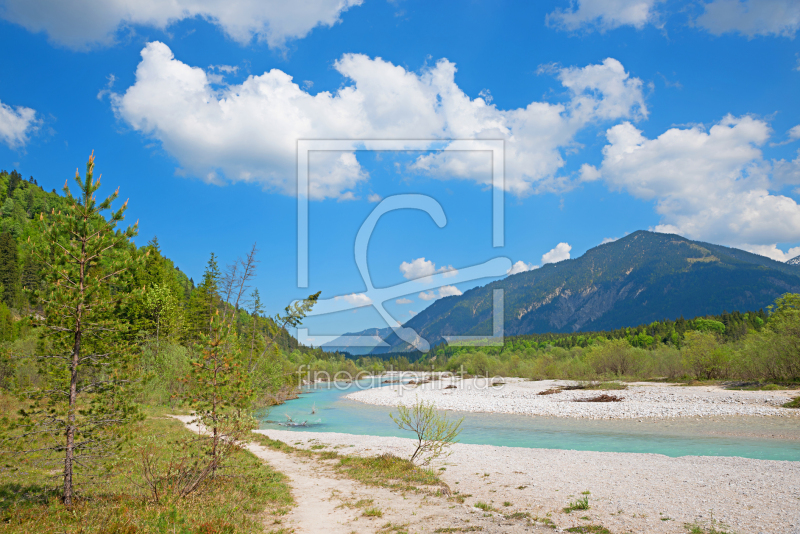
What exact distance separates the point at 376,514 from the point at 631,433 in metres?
26.2

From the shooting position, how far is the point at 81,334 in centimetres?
1023

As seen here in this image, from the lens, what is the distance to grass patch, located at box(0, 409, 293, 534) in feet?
26.1

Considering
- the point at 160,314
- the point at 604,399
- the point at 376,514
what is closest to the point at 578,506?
the point at 376,514

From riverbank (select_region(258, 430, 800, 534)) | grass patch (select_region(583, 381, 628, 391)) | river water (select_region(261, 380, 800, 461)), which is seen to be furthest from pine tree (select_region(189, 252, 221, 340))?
grass patch (select_region(583, 381, 628, 391))

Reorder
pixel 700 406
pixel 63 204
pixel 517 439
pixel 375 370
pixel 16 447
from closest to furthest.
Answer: pixel 16 447
pixel 63 204
pixel 517 439
pixel 700 406
pixel 375 370

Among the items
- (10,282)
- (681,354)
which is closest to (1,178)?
(10,282)

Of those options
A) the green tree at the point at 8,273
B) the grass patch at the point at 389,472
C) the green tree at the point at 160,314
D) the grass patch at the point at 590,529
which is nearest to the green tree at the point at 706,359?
the grass patch at the point at 389,472

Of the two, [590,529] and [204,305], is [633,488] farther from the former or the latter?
[204,305]

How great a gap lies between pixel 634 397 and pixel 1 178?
674ft

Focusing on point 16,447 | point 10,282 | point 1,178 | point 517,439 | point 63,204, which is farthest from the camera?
point 1,178

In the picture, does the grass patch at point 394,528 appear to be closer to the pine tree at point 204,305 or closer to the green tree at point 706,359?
the pine tree at point 204,305

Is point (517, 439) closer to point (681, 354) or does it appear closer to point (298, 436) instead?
point (298, 436)

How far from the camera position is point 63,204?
33.1ft

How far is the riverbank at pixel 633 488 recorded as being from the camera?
33.0 feet
